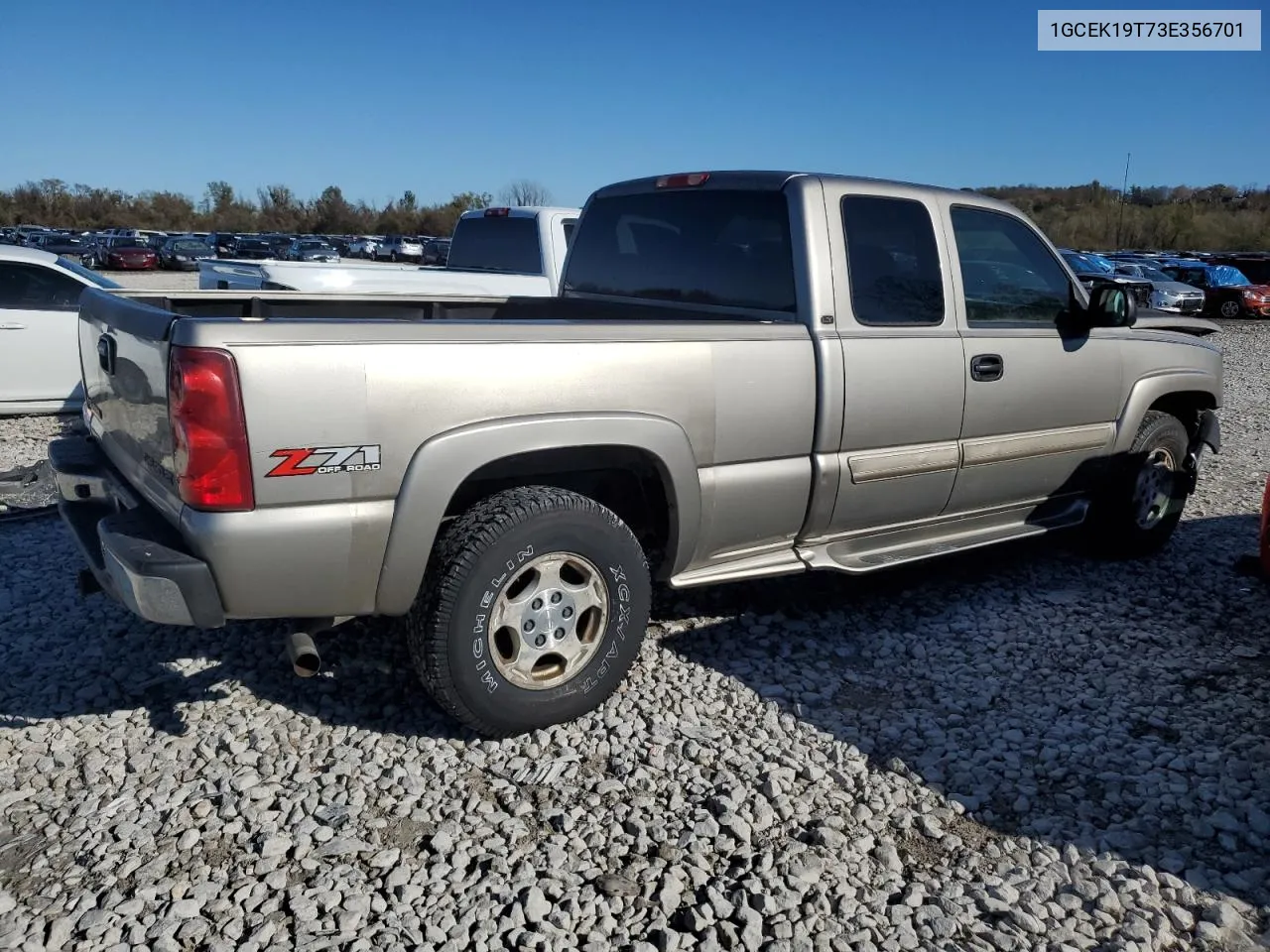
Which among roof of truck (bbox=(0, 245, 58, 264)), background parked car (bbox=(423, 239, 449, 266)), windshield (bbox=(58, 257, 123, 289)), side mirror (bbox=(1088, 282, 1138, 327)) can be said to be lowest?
side mirror (bbox=(1088, 282, 1138, 327))

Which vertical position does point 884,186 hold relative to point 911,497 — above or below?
above

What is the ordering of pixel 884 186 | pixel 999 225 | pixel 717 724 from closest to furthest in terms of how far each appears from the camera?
pixel 717 724 → pixel 884 186 → pixel 999 225

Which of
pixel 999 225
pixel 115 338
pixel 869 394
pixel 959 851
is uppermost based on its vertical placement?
pixel 999 225

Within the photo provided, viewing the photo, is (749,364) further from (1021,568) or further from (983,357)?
(1021,568)

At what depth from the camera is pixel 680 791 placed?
3258mm

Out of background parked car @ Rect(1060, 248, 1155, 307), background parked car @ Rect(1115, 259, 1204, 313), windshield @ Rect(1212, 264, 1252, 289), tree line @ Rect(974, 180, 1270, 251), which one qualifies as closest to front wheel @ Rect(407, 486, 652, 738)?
background parked car @ Rect(1060, 248, 1155, 307)

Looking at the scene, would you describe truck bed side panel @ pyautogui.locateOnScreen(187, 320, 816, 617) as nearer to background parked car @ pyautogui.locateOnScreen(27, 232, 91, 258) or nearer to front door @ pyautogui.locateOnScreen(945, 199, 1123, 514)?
front door @ pyautogui.locateOnScreen(945, 199, 1123, 514)

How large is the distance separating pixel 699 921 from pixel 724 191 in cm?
301

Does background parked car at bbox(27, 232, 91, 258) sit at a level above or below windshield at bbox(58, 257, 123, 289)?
above

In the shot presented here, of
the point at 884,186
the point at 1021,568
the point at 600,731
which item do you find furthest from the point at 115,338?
the point at 1021,568

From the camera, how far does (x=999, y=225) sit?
4.82 m

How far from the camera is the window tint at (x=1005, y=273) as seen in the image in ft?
15.1

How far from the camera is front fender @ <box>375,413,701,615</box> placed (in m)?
3.11

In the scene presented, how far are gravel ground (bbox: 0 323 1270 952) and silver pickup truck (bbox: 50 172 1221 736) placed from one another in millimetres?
429
